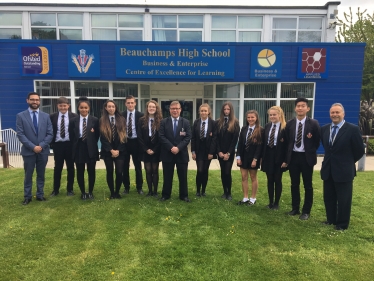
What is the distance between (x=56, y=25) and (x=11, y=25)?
209cm

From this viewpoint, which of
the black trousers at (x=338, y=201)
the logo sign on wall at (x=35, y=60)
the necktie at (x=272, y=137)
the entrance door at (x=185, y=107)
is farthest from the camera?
the entrance door at (x=185, y=107)

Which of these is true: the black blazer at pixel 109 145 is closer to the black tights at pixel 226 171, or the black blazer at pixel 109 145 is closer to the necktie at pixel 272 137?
the black tights at pixel 226 171

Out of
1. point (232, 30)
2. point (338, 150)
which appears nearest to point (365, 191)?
point (338, 150)

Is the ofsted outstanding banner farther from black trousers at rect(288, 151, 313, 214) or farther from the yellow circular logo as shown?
black trousers at rect(288, 151, 313, 214)

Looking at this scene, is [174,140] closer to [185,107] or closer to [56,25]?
[185,107]

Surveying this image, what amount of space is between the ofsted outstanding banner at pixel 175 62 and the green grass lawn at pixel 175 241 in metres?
6.21

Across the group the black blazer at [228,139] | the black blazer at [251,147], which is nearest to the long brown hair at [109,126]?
the black blazer at [228,139]

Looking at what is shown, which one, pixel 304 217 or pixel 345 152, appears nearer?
pixel 345 152

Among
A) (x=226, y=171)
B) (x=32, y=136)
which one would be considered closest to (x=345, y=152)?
(x=226, y=171)

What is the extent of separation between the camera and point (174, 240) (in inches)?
151

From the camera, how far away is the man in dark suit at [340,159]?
397 cm

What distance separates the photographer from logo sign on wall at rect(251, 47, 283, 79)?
10.5 meters

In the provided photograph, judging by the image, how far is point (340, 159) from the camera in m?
4.04

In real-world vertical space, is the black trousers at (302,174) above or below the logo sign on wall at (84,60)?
below
